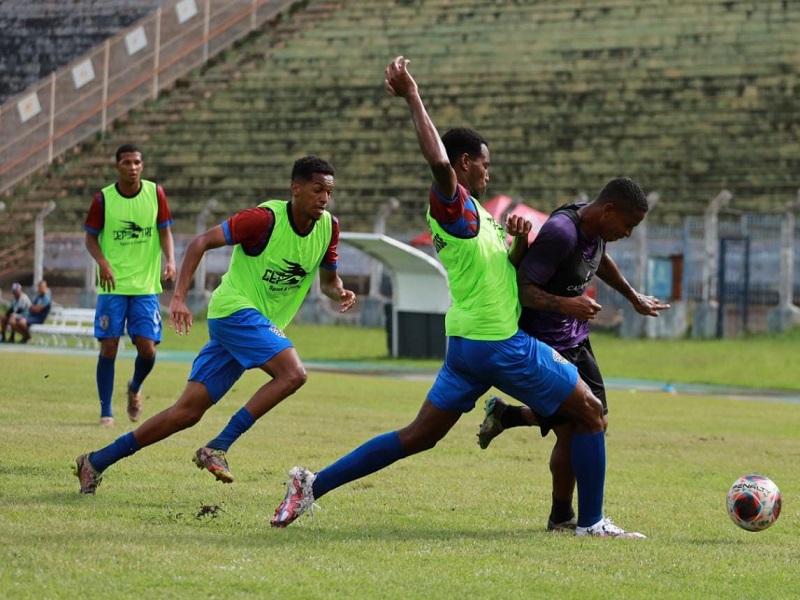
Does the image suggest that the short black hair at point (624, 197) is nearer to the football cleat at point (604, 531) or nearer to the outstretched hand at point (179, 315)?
the football cleat at point (604, 531)

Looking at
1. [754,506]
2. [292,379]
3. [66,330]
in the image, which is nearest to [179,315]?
[292,379]

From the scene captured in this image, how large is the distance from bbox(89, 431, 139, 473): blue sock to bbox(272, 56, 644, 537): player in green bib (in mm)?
1247

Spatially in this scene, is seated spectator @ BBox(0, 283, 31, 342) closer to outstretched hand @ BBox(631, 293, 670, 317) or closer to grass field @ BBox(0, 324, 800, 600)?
grass field @ BBox(0, 324, 800, 600)

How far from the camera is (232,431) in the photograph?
841 cm

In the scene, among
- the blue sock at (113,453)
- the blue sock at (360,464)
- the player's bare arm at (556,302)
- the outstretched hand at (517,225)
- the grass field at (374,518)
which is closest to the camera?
the grass field at (374,518)

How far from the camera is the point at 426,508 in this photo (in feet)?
28.0

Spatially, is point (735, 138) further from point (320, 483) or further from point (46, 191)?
point (320, 483)

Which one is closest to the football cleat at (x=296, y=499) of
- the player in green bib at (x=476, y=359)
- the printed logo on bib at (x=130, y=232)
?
the player in green bib at (x=476, y=359)

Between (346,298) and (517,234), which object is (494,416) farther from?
(517,234)

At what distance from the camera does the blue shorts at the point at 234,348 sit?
28.4ft

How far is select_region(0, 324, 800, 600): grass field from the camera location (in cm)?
616

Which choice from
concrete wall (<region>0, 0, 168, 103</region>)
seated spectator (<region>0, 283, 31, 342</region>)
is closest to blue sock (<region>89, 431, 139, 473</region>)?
seated spectator (<region>0, 283, 31, 342</region>)

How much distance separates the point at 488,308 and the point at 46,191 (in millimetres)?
34379

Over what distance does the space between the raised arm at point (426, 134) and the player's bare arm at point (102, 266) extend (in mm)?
5395
